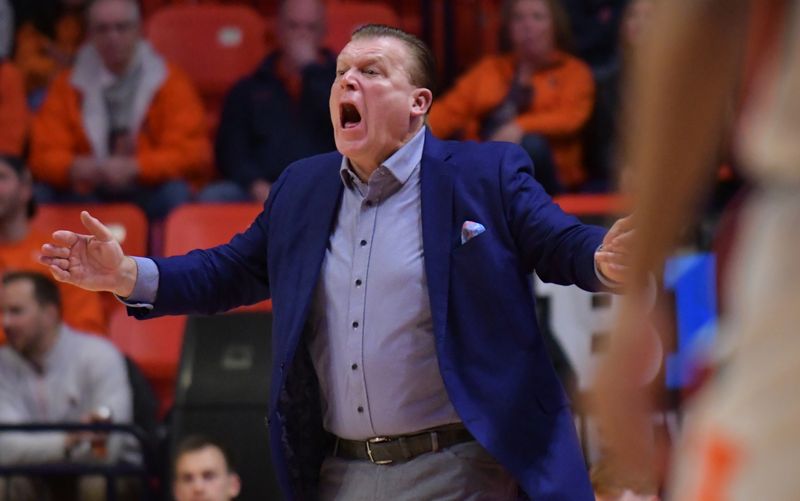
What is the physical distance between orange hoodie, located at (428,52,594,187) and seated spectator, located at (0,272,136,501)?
2.18 meters

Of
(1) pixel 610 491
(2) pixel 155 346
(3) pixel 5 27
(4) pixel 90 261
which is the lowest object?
(1) pixel 610 491

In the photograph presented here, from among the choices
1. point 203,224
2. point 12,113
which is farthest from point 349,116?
point 12,113

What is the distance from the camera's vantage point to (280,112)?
7.20 metres

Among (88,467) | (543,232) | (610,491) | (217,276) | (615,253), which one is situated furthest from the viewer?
(88,467)

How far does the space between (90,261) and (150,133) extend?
3901mm

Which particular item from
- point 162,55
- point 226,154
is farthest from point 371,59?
point 162,55

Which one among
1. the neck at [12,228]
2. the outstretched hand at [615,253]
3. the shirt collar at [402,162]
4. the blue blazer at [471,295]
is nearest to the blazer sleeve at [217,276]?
the blue blazer at [471,295]

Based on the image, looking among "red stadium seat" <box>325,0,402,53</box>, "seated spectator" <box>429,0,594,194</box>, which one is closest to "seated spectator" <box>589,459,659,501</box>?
"seated spectator" <box>429,0,594,194</box>

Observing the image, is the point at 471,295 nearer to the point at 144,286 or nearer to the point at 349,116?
the point at 349,116

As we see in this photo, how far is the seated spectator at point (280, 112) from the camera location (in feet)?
23.2

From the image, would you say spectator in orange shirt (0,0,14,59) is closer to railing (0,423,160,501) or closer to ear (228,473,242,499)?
railing (0,423,160,501)

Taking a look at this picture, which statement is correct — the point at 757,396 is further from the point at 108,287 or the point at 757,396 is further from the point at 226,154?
the point at 226,154

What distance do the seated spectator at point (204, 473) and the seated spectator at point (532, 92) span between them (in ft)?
7.56

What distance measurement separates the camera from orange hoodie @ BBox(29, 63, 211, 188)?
7180 mm
